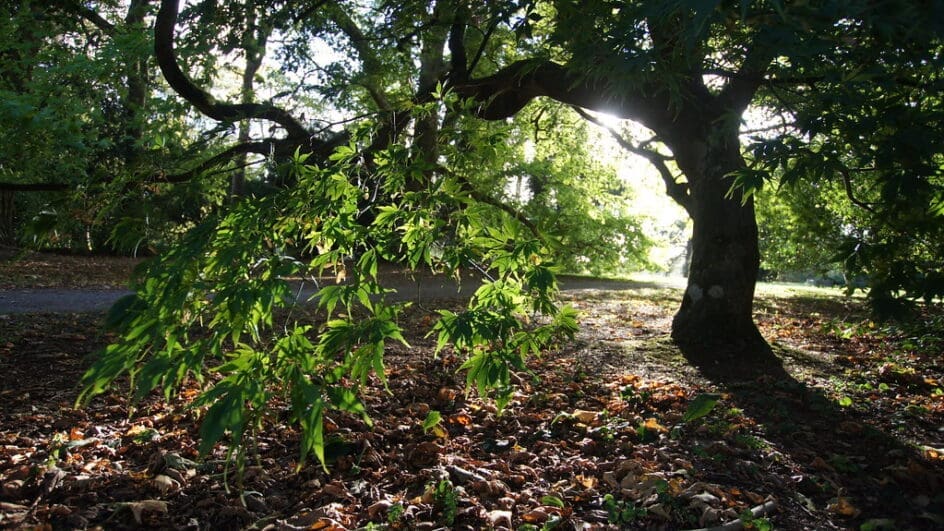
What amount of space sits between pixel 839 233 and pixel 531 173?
390 inches

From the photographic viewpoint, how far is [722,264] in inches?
232

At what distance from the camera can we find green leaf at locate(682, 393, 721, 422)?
3805 mm

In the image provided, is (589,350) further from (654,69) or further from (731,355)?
(654,69)

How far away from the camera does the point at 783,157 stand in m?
2.63

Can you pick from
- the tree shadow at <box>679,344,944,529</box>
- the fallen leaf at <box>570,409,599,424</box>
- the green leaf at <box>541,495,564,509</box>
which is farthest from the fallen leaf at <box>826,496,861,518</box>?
the fallen leaf at <box>570,409,599,424</box>

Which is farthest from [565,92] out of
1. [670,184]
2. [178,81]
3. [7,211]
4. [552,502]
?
[7,211]

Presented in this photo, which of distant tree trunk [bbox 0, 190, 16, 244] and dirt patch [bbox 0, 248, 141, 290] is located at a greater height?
distant tree trunk [bbox 0, 190, 16, 244]

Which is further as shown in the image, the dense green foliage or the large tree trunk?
the large tree trunk

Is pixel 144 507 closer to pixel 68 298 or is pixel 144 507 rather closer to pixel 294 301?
pixel 294 301

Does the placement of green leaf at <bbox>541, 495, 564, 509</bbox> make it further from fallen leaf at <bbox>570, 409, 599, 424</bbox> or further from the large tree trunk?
the large tree trunk

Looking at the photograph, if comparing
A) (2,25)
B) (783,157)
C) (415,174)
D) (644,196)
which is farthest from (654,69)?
(644,196)

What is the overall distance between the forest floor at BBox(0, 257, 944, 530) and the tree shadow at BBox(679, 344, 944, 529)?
0.04ft

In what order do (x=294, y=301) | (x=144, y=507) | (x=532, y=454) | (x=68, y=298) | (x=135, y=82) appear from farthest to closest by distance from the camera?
(x=135, y=82) < (x=68, y=298) < (x=532, y=454) < (x=144, y=507) < (x=294, y=301)

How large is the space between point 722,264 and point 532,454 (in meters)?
3.60
